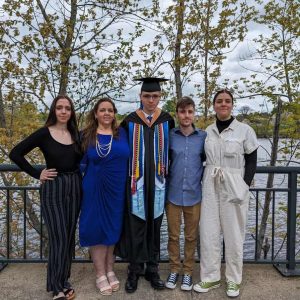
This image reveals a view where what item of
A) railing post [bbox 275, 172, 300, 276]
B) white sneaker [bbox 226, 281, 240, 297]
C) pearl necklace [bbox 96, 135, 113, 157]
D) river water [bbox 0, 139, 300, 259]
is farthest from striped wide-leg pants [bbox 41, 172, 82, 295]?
river water [bbox 0, 139, 300, 259]

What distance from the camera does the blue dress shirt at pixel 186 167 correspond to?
129 inches

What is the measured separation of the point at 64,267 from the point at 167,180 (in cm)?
123

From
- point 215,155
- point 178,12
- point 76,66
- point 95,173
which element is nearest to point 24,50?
point 76,66

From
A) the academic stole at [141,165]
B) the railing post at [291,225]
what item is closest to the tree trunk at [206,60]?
the railing post at [291,225]

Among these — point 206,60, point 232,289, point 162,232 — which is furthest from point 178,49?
point 162,232

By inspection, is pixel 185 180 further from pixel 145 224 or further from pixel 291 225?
pixel 291 225

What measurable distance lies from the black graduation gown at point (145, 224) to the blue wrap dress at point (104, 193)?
0.36ft

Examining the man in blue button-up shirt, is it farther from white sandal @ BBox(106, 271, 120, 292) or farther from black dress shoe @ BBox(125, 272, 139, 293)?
white sandal @ BBox(106, 271, 120, 292)

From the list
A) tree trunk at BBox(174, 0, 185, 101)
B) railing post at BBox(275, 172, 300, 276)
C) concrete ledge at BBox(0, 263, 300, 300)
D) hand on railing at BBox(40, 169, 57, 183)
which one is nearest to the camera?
hand on railing at BBox(40, 169, 57, 183)

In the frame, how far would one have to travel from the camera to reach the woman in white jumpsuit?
319cm

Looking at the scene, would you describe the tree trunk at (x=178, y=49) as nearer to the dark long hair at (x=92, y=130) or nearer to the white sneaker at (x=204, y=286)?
the dark long hair at (x=92, y=130)

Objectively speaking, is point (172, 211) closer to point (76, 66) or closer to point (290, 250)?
point (290, 250)

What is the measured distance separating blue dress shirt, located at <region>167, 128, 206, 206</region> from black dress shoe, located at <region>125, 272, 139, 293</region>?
31.9 inches

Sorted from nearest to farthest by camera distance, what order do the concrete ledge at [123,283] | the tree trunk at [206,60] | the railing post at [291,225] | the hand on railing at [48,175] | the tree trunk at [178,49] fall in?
1. the hand on railing at [48,175]
2. the concrete ledge at [123,283]
3. the railing post at [291,225]
4. the tree trunk at [178,49]
5. the tree trunk at [206,60]
